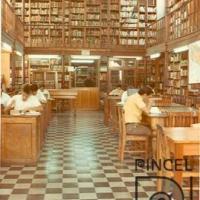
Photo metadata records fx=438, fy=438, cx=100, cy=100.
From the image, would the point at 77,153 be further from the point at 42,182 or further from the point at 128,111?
the point at 42,182

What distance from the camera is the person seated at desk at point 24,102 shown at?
7496 millimetres

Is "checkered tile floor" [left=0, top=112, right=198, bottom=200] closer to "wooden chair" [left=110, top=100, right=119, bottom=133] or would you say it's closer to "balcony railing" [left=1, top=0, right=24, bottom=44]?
"wooden chair" [left=110, top=100, right=119, bottom=133]

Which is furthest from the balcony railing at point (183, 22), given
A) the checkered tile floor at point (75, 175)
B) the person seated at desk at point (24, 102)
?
the person seated at desk at point (24, 102)

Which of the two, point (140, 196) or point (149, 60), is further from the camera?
point (149, 60)

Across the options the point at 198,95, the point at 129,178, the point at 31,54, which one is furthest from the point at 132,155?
the point at 31,54

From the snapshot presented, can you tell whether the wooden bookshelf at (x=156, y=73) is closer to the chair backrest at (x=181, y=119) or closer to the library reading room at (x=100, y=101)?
the library reading room at (x=100, y=101)

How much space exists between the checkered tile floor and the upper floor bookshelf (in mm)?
8786

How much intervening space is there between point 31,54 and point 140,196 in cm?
1295

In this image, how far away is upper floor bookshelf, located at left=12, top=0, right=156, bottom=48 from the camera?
1753 cm

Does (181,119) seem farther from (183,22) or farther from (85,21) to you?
(85,21)

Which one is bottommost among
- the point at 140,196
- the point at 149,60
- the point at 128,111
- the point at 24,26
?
the point at 140,196

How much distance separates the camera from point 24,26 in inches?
688

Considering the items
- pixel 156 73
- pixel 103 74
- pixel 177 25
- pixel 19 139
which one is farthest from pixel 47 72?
pixel 19 139

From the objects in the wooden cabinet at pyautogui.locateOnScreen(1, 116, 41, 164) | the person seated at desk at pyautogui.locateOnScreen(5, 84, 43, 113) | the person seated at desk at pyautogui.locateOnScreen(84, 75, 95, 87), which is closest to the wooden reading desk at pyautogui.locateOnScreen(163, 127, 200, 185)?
the wooden cabinet at pyautogui.locateOnScreen(1, 116, 41, 164)
